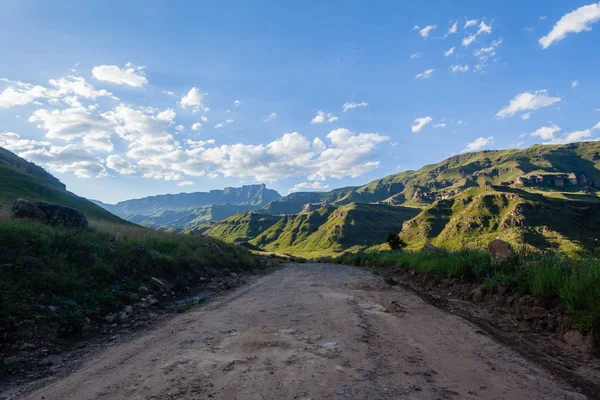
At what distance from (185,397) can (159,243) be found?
1441 centimetres

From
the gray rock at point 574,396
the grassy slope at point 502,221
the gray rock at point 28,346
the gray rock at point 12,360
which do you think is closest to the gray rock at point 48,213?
the gray rock at point 28,346

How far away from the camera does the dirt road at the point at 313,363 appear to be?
12.4 ft

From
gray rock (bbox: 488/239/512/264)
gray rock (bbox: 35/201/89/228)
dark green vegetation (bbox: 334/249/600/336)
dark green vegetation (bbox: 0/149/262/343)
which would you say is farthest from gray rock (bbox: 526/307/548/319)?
gray rock (bbox: 35/201/89/228)

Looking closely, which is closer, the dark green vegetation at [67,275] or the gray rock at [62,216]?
the dark green vegetation at [67,275]

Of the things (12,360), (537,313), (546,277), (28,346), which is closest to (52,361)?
(12,360)

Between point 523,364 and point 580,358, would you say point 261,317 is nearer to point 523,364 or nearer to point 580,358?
point 523,364

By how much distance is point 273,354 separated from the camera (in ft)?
16.3

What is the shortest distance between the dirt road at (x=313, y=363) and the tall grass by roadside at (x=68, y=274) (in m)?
2.18

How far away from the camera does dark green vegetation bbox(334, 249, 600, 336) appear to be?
594 centimetres

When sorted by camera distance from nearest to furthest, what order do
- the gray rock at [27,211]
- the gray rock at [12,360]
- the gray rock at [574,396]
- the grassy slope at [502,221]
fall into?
the gray rock at [574,396] → the gray rock at [12,360] → the gray rock at [27,211] → the grassy slope at [502,221]

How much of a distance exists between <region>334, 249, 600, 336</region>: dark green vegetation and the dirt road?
1.95m

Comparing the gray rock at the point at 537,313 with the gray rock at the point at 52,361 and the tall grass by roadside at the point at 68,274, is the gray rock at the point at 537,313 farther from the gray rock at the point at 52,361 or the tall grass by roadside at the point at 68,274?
the tall grass by roadside at the point at 68,274

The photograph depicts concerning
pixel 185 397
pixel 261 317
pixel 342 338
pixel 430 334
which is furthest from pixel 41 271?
pixel 430 334

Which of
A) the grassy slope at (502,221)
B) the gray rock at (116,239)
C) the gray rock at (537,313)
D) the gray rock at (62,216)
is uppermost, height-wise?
the gray rock at (62,216)
